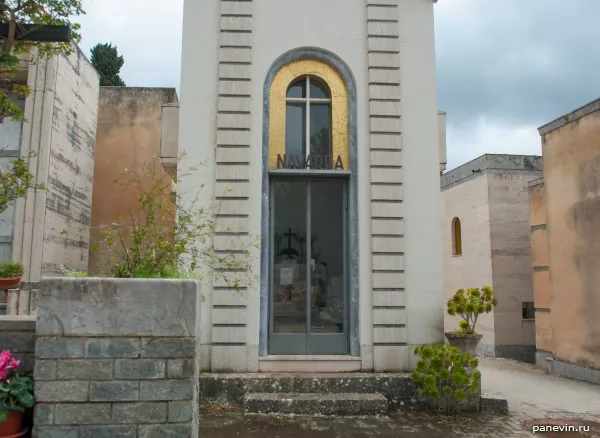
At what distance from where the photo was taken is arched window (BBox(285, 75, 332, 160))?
30.3 ft

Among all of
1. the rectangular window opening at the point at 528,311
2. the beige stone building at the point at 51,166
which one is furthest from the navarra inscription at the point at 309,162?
the rectangular window opening at the point at 528,311

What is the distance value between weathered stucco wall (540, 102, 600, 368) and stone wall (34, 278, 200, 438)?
9108 millimetres

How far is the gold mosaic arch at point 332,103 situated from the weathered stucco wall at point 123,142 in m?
5.58

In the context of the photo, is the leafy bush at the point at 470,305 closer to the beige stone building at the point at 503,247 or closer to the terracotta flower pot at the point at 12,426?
the terracotta flower pot at the point at 12,426

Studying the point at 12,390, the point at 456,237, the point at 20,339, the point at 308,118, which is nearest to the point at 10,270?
the point at 20,339

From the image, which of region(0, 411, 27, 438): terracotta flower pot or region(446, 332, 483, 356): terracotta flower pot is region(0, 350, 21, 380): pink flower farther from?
region(446, 332, 483, 356): terracotta flower pot

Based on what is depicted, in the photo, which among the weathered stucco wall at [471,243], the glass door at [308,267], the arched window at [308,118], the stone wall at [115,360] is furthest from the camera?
the weathered stucco wall at [471,243]

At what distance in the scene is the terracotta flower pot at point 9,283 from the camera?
984 centimetres

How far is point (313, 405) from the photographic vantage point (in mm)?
7746

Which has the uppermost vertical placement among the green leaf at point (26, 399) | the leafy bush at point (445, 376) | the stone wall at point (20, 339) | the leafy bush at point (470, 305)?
the leafy bush at point (470, 305)

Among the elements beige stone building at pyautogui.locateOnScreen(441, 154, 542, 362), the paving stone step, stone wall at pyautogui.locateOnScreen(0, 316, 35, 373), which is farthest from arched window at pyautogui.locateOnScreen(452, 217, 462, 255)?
stone wall at pyautogui.locateOnScreen(0, 316, 35, 373)

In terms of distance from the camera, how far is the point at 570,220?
1146cm

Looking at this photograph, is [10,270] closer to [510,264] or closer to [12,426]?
[12,426]

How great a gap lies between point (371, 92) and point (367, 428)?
213 inches
